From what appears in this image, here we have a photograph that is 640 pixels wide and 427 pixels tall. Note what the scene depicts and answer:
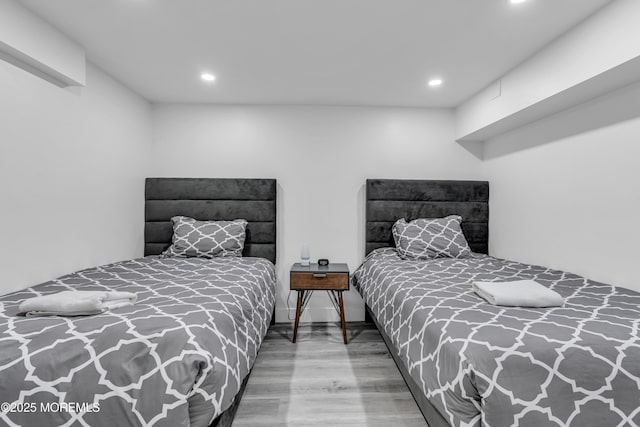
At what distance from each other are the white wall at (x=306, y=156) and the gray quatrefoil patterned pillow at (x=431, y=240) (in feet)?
1.87

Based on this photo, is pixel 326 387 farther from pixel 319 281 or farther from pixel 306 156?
pixel 306 156

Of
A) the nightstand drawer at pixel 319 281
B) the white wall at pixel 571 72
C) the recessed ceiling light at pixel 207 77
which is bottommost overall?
the nightstand drawer at pixel 319 281

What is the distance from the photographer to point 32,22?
182 centimetres

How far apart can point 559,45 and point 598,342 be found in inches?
72.3

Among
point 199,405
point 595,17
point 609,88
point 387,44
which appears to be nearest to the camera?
point 199,405

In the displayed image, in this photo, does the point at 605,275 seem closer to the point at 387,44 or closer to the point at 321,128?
the point at 387,44

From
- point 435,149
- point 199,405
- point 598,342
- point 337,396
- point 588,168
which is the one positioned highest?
point 435,149

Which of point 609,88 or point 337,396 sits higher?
point 609,88

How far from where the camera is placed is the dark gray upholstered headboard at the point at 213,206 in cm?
321

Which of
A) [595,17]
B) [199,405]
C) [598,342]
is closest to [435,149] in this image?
[595,17]

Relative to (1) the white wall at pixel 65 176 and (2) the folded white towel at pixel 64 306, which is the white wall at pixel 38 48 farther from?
(2) the folded white towel at pixel 64 306

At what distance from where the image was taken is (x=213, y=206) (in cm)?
322

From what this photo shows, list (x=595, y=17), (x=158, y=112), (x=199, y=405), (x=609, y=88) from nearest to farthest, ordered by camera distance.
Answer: (x=199, y=405), (x=595, y=17), (x=609, y=88), (x=158, y=112)

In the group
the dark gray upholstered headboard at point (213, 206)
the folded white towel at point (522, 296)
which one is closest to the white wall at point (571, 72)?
the folded white towel at point (522, 296)
